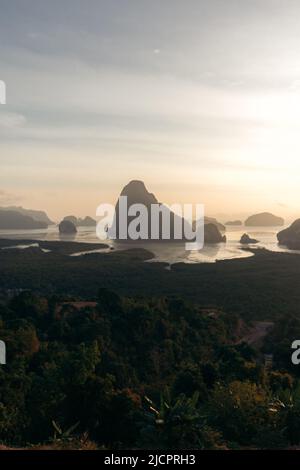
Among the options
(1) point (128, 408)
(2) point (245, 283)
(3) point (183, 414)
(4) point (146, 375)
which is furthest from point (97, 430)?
(2) point (245, 283)

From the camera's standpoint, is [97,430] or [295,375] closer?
[97,430]

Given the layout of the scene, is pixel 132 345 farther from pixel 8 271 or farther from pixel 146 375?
pixel 8 271

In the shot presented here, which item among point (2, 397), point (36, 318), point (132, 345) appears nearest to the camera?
point (2, 397)

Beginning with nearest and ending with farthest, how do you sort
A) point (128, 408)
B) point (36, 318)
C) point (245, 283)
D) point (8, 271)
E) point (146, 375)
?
1. point (128, 408)
2. point (146, 375)
3. point (36, 318)
4. point (245, 283)
5. point (8, 271)
